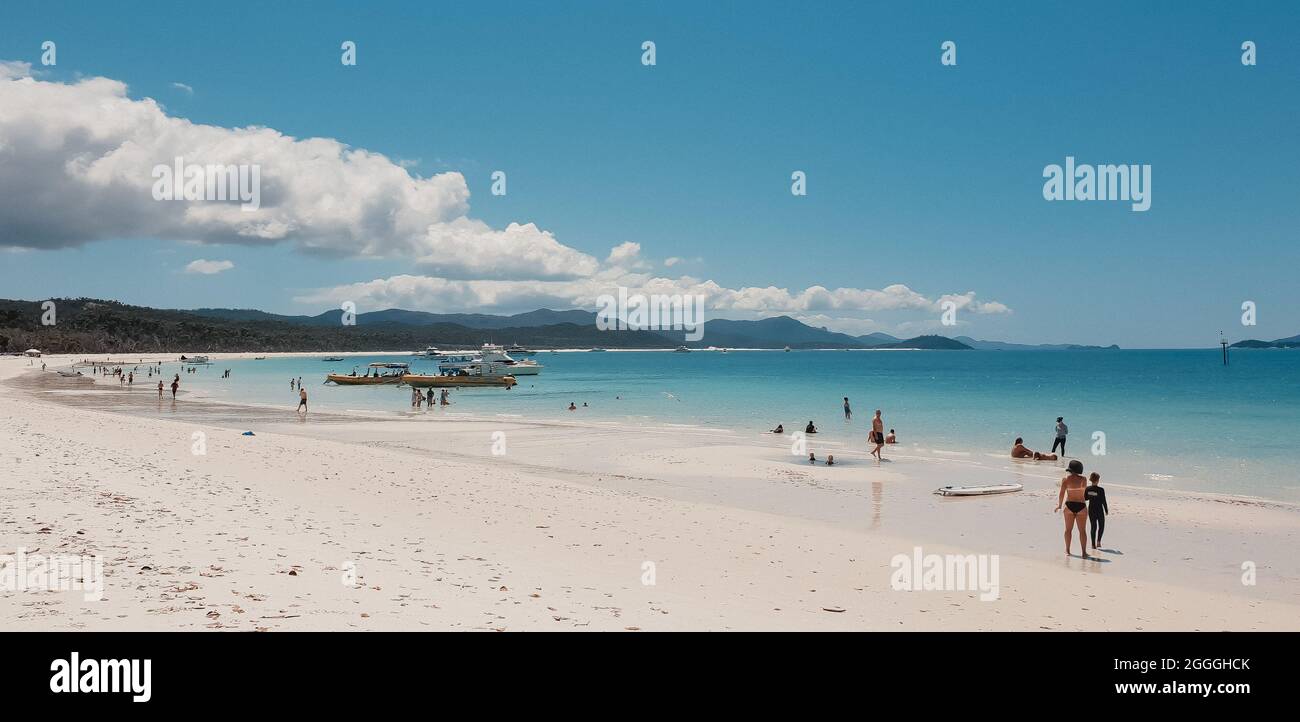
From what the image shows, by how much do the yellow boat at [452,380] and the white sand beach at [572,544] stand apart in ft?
156

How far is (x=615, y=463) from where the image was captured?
2400cm

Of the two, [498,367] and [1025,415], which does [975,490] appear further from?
[498,367]

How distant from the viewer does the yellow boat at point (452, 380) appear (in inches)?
2785

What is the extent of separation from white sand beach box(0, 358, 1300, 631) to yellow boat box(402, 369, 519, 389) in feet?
156

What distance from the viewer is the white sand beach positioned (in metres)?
7.50

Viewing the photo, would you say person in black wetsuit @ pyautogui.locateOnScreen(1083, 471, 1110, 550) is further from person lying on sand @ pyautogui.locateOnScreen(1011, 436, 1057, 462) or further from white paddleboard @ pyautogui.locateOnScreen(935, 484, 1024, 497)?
person lying on sand @ pyautogui.locateOnScreen(1011, 436, 1057, 462)

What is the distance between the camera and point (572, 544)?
1153 cm

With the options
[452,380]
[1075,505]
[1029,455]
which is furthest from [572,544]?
[452,380]

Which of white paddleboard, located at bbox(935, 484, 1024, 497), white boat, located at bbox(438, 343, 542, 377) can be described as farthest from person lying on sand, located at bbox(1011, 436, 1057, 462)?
white boat, located at bbox(438, 343, 542, 377)

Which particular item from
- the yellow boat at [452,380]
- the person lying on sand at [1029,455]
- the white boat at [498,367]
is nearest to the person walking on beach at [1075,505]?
the person lying on sand at [1029,455]
